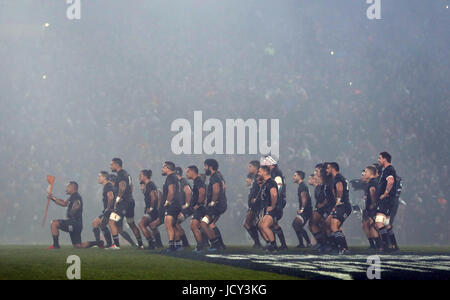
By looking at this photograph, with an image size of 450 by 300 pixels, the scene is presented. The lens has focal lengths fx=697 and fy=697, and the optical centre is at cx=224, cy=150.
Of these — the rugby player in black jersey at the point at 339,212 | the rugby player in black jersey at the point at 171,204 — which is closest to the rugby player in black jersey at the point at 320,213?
the rugby player in black jersey at the point at 339,212

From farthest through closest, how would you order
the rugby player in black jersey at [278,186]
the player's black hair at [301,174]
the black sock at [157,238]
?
the black sock at [157,238] < the player's black hair at [301,174] < the rugby player in black jersey at [278,186]

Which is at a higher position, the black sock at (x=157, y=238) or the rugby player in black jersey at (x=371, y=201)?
the rugby player in black jersey at (x=371, y=201)

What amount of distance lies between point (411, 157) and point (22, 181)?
14.0m

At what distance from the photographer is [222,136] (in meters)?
25.6

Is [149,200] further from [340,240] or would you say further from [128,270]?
[128,270]

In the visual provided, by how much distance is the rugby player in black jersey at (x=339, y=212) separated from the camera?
12367 millimetres

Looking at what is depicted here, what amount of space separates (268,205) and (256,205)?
3.24 ft

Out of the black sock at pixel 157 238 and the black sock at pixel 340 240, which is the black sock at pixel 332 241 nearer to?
the black sock at pixel 340 240

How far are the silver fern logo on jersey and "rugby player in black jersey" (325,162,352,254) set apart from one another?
11.9m

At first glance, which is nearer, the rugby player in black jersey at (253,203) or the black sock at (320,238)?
the black sock at (320,238)

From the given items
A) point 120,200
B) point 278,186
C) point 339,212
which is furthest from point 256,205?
point 120,200

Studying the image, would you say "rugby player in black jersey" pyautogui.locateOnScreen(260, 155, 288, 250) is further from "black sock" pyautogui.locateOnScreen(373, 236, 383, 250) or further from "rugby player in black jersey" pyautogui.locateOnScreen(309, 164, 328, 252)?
"black sock" pyautogui.locateOnScreen(373, 236, 383, 250)

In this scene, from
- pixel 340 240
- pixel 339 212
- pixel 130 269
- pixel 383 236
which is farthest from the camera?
pixel 383 236

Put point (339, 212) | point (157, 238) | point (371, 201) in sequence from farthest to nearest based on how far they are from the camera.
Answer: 1. point (157, 238)
2. point (371, 201)
3. point (339, 212)
